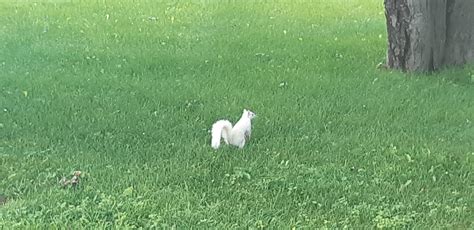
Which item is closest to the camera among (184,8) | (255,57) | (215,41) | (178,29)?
(255,57)

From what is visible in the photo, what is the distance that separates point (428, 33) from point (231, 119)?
8.16 feet

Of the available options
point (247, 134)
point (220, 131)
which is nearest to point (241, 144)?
point (247, 134)

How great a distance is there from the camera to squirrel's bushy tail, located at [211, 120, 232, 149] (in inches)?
195

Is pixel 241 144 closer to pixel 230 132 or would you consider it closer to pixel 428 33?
pixel 230 132

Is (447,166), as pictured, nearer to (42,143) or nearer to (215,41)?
(42,143)

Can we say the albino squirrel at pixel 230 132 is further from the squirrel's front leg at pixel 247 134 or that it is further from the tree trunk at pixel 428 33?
the tree trunk at pixel 428 33

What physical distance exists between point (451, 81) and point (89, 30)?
13.9 ft

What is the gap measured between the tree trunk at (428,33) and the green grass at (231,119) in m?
0.23

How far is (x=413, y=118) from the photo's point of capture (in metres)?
5.86

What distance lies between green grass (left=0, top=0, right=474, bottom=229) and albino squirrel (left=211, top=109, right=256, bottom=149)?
0.07 m

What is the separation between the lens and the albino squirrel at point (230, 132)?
16.3 ft

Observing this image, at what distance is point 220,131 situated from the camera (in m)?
4.98

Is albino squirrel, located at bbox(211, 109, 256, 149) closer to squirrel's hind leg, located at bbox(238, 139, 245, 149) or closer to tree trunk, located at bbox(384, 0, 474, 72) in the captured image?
squirrel's hind leg, located at bbox(238, 139, 245, 149)

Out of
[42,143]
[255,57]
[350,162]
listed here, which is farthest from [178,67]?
[350,162]
